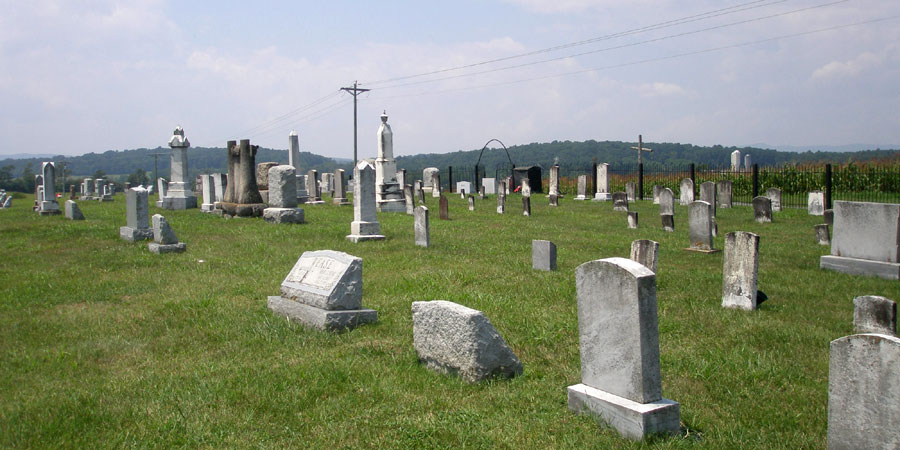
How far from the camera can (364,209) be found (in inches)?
571

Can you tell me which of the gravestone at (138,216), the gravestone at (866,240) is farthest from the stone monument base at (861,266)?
the gravestone at (138,216)

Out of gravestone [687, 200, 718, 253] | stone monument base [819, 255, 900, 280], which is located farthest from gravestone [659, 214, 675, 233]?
stone monument base [819, 255, 900, 280]

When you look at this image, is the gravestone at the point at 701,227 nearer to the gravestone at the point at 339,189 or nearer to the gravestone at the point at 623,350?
the gravestone at the point at 623,350

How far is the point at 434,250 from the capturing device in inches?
502

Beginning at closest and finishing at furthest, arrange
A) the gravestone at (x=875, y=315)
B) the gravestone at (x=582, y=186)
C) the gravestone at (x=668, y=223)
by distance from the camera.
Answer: the gravestone at (x=875, y=315) < the gravestone at (x=668, y=223) < the gravestone at (x=582, y=186)

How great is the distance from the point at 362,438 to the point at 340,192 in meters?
24.8

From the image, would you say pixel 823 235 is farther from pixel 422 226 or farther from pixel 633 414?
pixel 633 414

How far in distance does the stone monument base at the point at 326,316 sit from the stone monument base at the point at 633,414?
315cm

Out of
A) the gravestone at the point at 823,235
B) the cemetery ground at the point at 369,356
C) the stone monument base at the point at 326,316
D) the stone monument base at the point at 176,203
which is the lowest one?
the cemetery ground at the point at 369,356

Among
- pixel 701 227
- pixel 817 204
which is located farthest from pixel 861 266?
pixel 817 204

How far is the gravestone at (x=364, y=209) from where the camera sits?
14344mm

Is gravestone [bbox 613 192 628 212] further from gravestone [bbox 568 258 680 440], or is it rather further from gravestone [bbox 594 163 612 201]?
gravestone [bbox 568 258 680 440]

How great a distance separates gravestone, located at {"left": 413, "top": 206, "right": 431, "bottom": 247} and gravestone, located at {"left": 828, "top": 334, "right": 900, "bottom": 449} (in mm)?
9805

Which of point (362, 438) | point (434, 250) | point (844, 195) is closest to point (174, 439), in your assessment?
point (362, 438)
